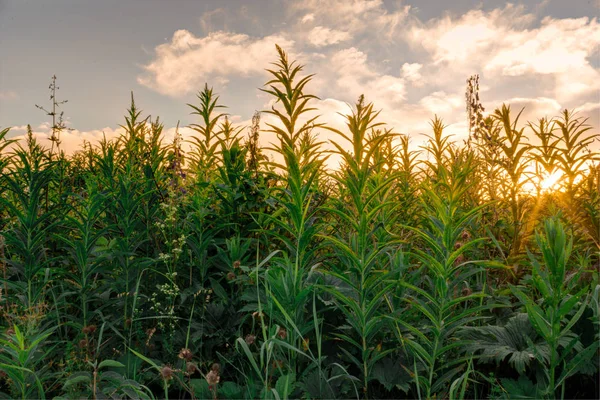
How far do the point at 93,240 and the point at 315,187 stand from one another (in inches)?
63.7

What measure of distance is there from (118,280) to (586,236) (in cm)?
345

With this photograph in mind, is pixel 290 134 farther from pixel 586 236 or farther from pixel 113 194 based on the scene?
pixel 586 236

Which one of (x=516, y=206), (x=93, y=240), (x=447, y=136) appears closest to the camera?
(x=93, y=240)

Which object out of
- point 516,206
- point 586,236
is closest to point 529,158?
point 516,206

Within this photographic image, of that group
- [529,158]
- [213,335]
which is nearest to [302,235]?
[213,335]

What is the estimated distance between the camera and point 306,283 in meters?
2.60

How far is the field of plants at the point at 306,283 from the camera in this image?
2.29 meters

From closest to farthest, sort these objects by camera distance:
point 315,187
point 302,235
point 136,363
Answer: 1. point 302,235
2. point 136,363
3. point 315,187

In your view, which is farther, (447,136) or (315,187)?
(447,136)

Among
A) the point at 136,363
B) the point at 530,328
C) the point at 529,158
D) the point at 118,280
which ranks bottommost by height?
the point at 136,363

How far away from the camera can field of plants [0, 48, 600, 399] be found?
2.29 meters

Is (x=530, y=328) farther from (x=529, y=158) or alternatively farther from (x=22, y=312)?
(x=22, y=312)

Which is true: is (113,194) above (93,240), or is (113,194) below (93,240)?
above

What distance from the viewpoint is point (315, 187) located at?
3406mm
